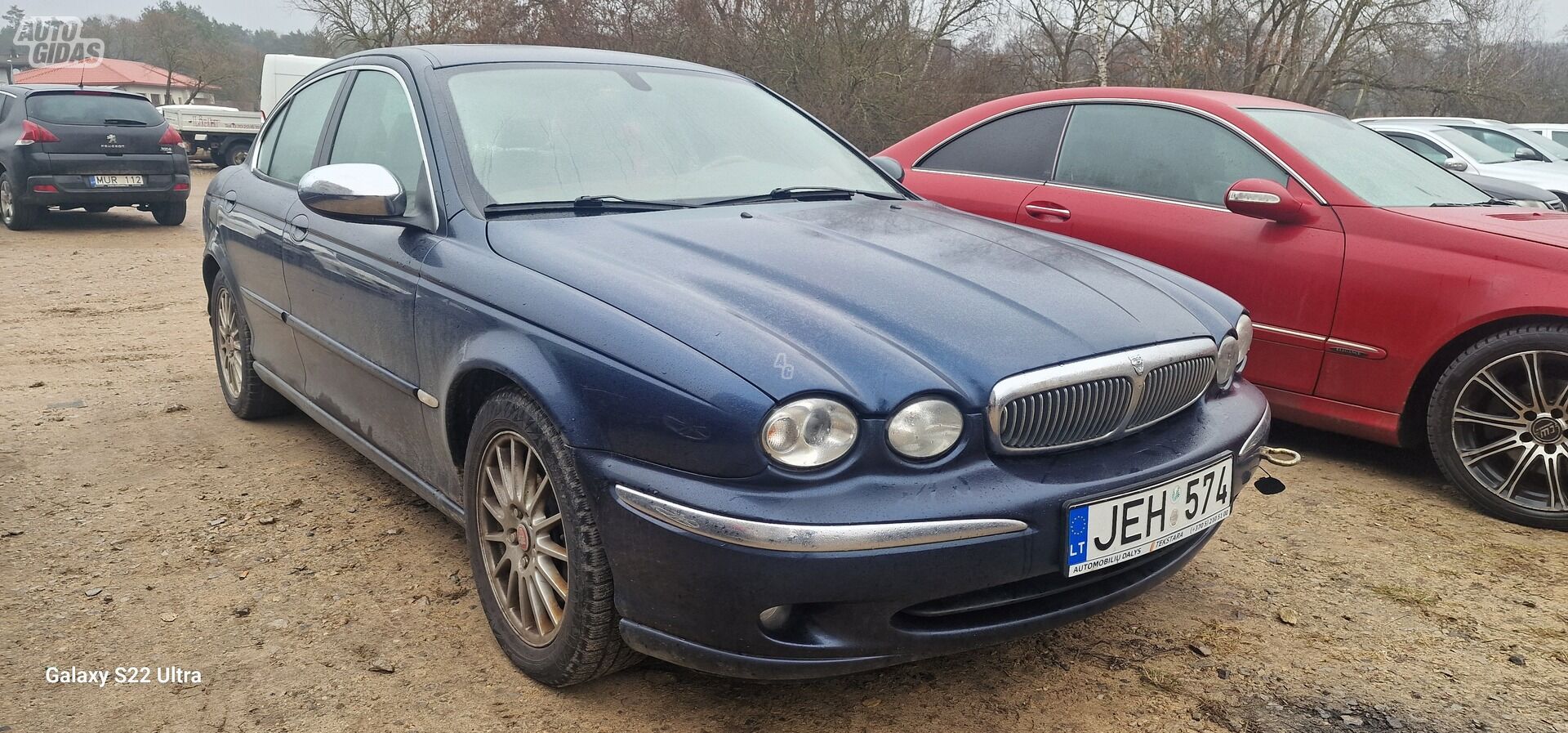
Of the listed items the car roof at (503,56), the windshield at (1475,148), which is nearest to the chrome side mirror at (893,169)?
the car roof at (503,56)

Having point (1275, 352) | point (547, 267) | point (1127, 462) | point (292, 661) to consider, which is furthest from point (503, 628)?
point (1275, 352)

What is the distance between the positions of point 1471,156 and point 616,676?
38.5ft

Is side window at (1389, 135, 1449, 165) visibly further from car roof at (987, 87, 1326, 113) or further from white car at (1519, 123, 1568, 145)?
car roof at (987, 87, 1326, 113)

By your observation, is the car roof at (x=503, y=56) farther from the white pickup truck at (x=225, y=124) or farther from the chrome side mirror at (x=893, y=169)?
the white pickup truck at (x=225, y=124)

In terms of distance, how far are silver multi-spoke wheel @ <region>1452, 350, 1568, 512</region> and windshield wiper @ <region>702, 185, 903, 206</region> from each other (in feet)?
6.71

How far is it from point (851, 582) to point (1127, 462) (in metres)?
0.68

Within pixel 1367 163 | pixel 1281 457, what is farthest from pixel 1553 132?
pixel 1281 457

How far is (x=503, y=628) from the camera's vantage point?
8.54ft

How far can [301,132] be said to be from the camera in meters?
4.05

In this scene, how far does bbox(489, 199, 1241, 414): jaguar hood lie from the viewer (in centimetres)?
208

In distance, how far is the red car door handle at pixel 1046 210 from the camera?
473cm

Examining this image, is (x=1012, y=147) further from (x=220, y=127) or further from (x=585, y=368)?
(x=220, y=127)

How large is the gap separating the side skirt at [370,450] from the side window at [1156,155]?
308 centimetres

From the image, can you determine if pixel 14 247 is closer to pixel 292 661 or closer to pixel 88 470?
pixel 88 470
